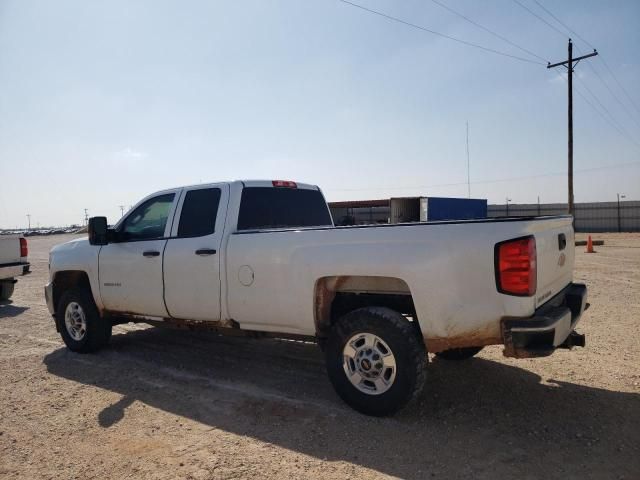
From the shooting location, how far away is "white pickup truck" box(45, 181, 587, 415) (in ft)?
11.1

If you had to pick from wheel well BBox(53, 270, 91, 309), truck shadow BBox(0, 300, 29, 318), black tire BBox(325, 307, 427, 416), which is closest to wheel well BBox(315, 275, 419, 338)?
black tire BBox(325, 307, 427, 416)

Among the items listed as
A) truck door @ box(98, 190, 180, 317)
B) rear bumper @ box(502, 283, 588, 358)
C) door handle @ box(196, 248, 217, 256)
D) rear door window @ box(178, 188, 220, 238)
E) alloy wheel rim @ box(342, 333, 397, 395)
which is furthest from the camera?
truck door @ box(98, 190, 180, 317)

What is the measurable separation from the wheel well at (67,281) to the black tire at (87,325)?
157 mm

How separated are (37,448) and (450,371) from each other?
370 centimetres

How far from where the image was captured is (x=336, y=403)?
4145mm

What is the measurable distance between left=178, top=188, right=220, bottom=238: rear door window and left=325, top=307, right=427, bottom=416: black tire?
71.2 inches

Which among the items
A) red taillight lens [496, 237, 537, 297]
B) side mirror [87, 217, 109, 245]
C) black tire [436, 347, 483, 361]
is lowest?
black tire [436, 347, 483, 361]

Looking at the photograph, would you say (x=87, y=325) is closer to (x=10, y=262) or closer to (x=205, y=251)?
(x=205, y=251)

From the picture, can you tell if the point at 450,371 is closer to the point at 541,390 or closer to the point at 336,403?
the point at 541,390

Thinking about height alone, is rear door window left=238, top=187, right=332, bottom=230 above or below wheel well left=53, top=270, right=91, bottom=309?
above

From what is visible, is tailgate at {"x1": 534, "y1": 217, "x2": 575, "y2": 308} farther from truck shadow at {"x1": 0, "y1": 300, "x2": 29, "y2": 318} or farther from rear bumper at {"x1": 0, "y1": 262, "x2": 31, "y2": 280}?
rear bumper at {"x1": 0, "y1": 262, "x2": 31, "y2": 280}

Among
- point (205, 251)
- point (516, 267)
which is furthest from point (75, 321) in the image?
point (516, 267)

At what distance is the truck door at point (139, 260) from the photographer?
17.2 ft

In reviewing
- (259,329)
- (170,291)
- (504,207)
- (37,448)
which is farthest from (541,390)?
(504,207)
